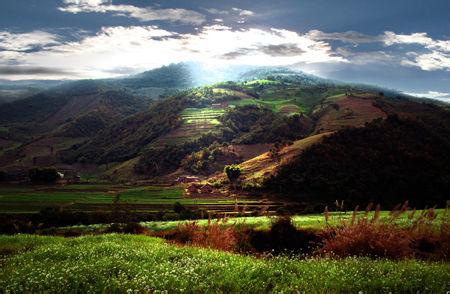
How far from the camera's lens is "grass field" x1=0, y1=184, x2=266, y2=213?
99938 millimetres

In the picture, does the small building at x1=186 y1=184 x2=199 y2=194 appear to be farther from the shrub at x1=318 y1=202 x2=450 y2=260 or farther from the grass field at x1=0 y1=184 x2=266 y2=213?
the shrub at x1=318 y1=202 x2=450 y2=260

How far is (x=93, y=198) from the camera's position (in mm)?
115625

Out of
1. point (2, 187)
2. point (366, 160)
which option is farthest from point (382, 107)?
point (2, 187)

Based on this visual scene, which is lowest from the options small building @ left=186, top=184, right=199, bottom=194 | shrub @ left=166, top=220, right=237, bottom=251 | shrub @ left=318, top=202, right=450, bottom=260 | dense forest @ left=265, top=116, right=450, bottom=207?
small building @ left=186, top=184, right=199, bottom=194

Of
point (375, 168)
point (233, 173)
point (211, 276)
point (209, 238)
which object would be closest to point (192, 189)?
point (233, 173)

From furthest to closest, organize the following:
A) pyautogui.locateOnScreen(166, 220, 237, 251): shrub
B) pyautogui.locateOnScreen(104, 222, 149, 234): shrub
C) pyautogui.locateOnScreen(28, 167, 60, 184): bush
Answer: pyautogui.locateOnScreen(28, 167, 60, 184): bush
pyautogui.locateOnScreen(104, 222, 149, 234): shrub
pyautogui.locateOnScreen(166, 220, 237, 251): shrub

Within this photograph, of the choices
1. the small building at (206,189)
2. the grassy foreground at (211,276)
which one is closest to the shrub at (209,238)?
A: the grassy foreground at (211,276)

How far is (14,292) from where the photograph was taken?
10.6 m

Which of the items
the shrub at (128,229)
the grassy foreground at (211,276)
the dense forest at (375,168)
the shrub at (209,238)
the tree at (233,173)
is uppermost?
the grassy foreground at (211,276)

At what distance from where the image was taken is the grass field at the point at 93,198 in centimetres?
9994

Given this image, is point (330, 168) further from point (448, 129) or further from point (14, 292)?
point (14, 292)

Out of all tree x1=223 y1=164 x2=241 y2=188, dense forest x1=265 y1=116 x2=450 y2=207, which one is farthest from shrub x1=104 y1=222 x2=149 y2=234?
tree x1=223 y1=164 x2=241 y2=188

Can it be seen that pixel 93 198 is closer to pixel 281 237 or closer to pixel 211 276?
pixel 281 237

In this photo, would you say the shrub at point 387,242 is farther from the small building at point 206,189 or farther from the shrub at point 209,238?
the small building at point 206,189
